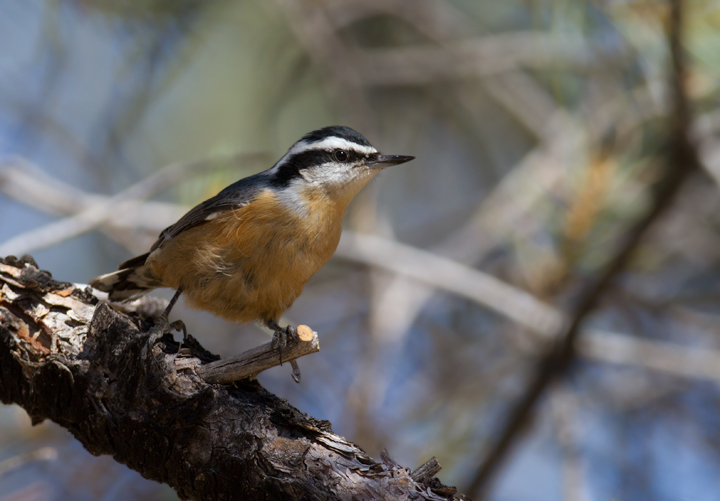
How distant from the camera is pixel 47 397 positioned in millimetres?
2201

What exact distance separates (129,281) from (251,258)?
34.0 inches

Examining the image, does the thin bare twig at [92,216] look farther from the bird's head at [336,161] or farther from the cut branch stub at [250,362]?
the cut branch stub at [250,362]

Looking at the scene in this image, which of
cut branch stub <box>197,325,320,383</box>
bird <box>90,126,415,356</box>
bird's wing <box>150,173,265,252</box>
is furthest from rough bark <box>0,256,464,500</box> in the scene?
bird's wing <box>150,173,265,252</box>

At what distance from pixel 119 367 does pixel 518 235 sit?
2.80 m

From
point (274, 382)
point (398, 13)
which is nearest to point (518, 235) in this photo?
point (274, 382)

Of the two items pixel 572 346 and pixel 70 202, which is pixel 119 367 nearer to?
pixel 70 202

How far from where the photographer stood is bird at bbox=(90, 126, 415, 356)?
9.26 ft

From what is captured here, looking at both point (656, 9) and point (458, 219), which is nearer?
point (656, 9)

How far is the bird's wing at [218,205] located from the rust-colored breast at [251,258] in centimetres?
4

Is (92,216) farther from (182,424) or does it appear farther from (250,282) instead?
(182,424)

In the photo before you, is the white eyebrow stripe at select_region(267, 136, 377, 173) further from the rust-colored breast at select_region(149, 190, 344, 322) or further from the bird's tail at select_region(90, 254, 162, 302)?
the bird's tail at select_region(90, 254, 162, 302)

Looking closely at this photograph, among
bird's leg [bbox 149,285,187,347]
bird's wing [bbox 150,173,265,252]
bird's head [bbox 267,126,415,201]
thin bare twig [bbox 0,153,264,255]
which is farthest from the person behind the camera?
bird's head [bbox 267,126,415,201]

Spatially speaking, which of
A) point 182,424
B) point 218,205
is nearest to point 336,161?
point 218,205

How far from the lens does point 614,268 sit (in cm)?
326
